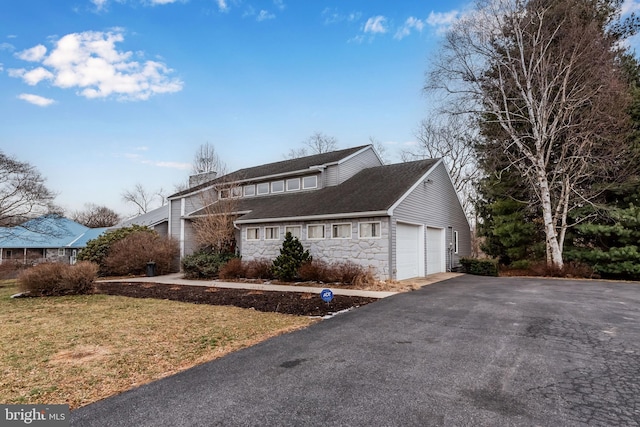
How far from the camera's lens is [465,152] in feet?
94.8

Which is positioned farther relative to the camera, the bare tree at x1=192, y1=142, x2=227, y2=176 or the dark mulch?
the bare tree at x1=192, y1=142, x2=227, y2=176

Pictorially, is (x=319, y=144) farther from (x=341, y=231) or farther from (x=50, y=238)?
(x=50, y=238)

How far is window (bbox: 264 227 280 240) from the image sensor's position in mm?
16562

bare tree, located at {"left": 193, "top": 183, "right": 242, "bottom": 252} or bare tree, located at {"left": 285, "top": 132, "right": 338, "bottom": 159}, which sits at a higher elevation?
bare tree, located at {"left": 285, "top": 132, "right": 338, "bottom": 159}

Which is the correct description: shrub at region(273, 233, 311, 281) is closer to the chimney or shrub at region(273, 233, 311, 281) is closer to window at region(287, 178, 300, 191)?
window at region(287, 178, 300, 191)

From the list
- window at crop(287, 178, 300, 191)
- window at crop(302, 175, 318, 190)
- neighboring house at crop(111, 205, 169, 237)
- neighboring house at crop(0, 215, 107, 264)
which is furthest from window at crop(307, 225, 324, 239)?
neighboring house at crop(0, 215, 107, 264)

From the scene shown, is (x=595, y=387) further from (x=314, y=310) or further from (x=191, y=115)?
(x=191, y=115)

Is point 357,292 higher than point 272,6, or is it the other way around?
point 272,6

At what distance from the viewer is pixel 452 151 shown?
29484mm

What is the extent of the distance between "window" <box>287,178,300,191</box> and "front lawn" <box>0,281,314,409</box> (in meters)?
11.8

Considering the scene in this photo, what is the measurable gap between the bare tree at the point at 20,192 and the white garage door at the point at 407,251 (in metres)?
21.5

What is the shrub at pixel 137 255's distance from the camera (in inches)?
760

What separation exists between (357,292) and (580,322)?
580cm

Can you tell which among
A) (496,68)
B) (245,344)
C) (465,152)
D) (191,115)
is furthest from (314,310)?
(465,152)
